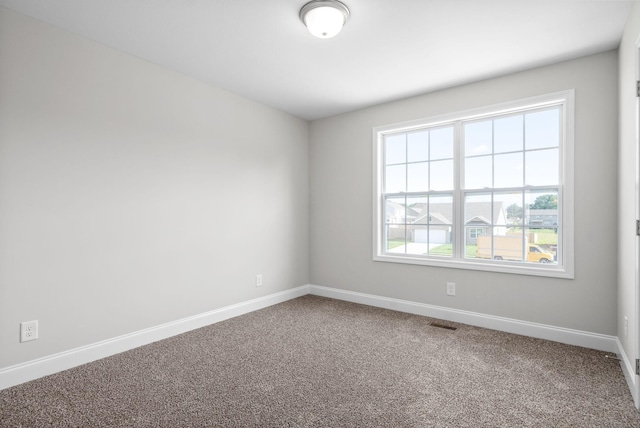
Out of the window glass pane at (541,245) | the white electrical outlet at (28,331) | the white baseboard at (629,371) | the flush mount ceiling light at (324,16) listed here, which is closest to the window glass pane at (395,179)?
the window glass pane at (541,245)

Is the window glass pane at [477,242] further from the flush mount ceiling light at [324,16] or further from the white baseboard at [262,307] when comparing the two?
the flush mount ceiling light at [324,16]

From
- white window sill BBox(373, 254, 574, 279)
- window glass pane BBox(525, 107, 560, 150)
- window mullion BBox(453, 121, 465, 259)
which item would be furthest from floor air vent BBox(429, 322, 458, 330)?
window glass pane BBox(525, 107, 560, 150)

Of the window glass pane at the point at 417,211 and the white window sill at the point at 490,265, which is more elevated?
the window glass pane at the point at 417,211

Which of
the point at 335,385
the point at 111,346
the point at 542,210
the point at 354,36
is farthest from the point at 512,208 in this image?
the point at 111,346

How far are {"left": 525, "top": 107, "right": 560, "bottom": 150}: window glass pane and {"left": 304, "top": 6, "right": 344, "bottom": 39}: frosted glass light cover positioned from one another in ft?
6.99

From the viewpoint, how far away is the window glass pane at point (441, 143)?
12.1ft

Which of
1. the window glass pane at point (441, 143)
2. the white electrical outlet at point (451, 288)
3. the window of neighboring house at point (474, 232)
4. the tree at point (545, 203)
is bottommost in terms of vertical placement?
the white electrical outlet at point (451, 288)

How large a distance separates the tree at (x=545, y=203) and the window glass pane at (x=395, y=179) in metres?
1.37

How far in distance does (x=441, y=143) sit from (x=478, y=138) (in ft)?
1.29

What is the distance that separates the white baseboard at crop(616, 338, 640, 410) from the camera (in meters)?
2.00

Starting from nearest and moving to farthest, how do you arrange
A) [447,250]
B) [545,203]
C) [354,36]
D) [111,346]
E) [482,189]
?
[354,36], [111,346], [545,203], [482,189], [447,250]

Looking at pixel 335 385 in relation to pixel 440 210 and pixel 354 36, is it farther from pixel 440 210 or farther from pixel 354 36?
pixel 354 36

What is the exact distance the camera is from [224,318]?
11.8 feet

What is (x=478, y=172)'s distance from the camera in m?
3.51
